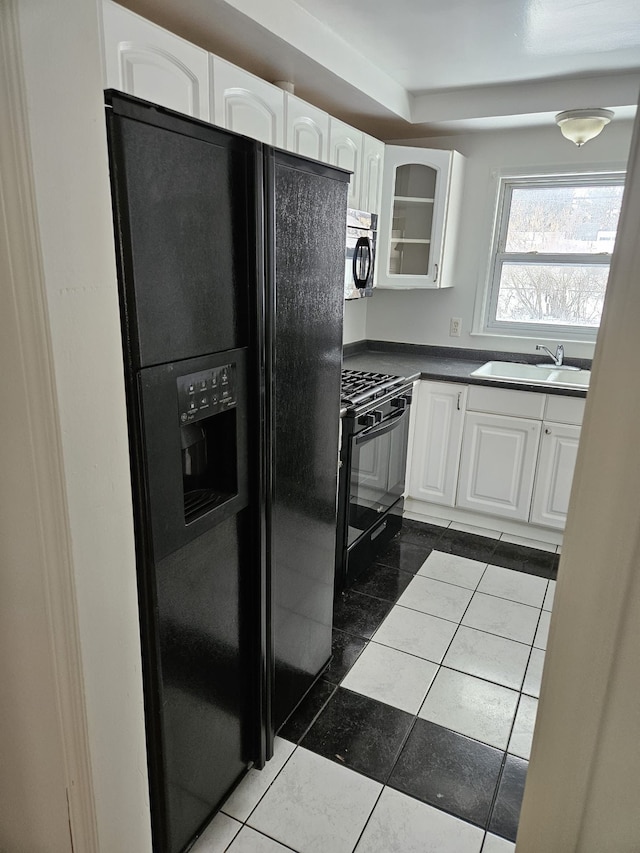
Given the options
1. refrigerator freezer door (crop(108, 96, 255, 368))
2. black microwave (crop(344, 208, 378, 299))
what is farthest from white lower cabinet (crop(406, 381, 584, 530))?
refrigerator freezer door (crop(108, 96, 255, 368))

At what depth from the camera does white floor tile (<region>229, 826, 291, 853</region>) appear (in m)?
1.53

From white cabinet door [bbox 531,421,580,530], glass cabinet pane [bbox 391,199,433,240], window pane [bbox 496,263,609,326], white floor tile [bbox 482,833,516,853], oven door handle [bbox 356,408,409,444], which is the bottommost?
white floor tile [bbox 482,833,516,853]

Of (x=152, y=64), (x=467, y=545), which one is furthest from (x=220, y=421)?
(x=467, y=545)

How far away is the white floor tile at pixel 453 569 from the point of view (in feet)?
9.53

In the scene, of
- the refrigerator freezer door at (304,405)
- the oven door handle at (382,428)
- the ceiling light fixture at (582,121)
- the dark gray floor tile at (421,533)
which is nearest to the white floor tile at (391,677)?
the refrigerator freezer door at (304,405)

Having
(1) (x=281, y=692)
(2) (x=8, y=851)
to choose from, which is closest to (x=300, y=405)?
(1) (x=281, y=692)

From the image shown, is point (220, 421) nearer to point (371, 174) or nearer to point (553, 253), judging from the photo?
point (371, 174)

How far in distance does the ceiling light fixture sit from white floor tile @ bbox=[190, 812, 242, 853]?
9.96 feet

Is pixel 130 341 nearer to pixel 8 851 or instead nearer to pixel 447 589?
pixel 8 851

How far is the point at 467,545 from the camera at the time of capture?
10.7 feet

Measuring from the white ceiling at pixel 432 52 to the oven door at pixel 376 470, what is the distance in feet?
5.02

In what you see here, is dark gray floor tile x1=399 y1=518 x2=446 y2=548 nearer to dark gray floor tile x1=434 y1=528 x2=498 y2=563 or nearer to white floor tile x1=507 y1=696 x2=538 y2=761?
dark gray floor tile x1=434 y1=528 x2=498 y2=563

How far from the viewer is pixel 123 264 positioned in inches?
40.3

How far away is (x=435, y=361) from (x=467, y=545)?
118cm
